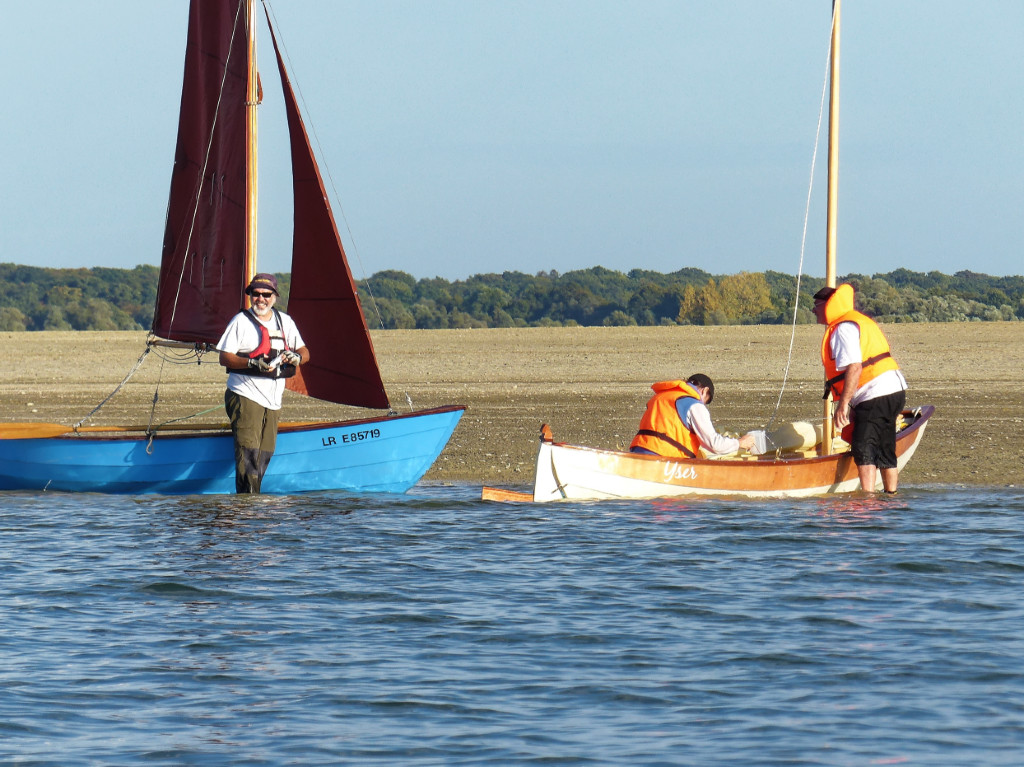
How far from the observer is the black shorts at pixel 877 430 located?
461 inches

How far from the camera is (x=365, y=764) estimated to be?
5637 mm

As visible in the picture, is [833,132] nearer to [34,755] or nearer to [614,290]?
[34,755]

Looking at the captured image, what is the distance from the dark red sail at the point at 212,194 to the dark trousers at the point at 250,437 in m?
2.10

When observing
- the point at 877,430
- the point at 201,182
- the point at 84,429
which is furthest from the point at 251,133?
the point at 877,430

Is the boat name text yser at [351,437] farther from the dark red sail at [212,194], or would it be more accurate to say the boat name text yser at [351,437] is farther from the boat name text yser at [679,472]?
the boat name text yser at [679,472]

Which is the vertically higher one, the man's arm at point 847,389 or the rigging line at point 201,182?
the rigging line at point 201,182

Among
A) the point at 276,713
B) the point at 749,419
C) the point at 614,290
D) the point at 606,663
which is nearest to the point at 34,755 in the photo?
the point at 276,713

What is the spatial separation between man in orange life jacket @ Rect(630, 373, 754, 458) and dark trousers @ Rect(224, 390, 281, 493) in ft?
10.5

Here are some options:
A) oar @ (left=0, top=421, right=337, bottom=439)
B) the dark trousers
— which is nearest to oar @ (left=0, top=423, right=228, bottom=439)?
oar @ (left=0, top=421, right=337, bottom=439)

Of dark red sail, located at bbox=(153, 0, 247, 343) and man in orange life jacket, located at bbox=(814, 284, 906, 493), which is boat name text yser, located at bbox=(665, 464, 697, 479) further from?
dark red sail, located at bbox=(153, 0, 247, 343)

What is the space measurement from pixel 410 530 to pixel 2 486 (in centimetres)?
457

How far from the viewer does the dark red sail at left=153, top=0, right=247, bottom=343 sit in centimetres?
1376

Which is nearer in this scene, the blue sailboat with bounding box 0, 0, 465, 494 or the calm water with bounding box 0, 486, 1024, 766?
the calm water with bounding box 0, 486, 1024, 766

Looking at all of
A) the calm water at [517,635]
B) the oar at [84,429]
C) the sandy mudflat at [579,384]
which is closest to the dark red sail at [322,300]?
the oar at [84,429]
